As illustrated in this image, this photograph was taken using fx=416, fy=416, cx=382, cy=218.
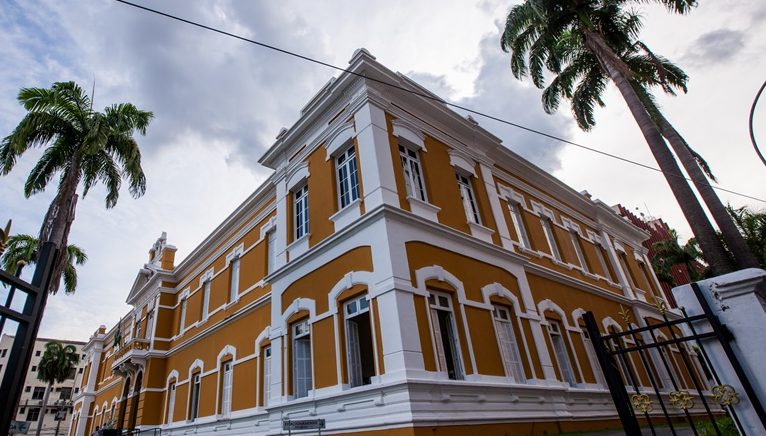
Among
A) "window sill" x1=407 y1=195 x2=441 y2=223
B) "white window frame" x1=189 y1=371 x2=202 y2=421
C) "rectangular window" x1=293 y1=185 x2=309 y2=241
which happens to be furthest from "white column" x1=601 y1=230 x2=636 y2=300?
"white window frame" x1=189 y1=371 x2=202 y2=421

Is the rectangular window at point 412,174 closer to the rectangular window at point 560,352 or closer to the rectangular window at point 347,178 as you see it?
the rectangular window at point 347,178

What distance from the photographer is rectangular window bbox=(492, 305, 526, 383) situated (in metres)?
9.89

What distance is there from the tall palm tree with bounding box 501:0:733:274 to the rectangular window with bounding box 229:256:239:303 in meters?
13.2

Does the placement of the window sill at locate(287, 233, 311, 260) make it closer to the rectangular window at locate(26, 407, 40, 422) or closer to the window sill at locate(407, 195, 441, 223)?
the window sill at locate(407, 195, 441, 223)

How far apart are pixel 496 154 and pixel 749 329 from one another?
1214 centimetres

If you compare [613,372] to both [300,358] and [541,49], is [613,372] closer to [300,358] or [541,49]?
[300,358]

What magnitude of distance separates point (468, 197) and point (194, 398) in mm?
13636

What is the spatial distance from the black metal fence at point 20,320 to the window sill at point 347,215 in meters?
6.61

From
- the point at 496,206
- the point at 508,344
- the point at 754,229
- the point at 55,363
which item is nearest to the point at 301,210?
the point at 496,206

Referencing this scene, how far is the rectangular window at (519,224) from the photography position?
14459 mm

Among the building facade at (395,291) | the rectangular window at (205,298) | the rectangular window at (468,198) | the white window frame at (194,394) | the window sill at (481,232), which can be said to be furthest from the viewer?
the rectangular window at (205,298)

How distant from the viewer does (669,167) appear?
37.0 ft

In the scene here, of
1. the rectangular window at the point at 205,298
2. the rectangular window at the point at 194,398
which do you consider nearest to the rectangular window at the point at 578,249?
the rectangular window at the point at 205,298

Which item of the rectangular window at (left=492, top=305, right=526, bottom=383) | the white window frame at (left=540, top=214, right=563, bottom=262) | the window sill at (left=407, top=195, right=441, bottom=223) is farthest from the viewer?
the white window frame at (left=540, top=214, right=563, bottom=262)
